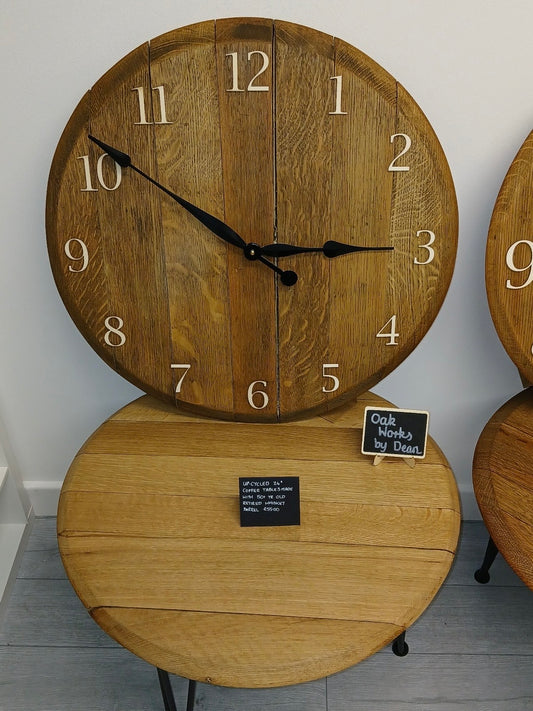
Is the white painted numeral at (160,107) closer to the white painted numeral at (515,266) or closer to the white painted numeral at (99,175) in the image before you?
the white painted numeral at (99,175)

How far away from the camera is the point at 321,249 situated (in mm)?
1302

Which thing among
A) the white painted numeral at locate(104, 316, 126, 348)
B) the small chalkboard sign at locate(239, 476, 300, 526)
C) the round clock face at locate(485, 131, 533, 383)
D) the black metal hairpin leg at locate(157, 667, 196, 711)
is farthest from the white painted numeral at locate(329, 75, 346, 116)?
the black metal hairpin leg at locate(157, 667, 196, 711)

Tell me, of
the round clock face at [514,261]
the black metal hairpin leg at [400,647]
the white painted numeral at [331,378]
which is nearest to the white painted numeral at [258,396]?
the white painted numeral at [331,378]

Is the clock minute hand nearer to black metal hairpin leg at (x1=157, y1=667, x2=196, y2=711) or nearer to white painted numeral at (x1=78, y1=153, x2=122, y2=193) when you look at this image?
white painted numeral at (x1=78, y1=153, x2=122, y2=193)

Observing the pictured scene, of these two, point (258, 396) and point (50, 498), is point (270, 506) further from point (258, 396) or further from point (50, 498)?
point (50, 498)

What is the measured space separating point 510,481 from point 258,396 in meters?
0.58

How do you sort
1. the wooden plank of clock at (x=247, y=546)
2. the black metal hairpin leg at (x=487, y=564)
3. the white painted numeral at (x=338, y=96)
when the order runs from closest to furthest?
the wooden plank of clock at (x=247, y=546)
the white painted numeral at (x=338, y=96)
the black metal hairpin leg at (x=487, y=564)

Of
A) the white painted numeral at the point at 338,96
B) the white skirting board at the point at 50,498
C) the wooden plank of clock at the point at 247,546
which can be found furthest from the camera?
the white skirting board at the point at 50,498

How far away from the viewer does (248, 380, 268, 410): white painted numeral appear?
1437mm

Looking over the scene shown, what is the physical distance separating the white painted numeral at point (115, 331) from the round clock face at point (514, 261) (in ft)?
2.73

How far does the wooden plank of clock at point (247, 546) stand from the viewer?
1.09 meters

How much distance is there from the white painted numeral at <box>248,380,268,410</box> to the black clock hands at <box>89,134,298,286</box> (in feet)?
0.82

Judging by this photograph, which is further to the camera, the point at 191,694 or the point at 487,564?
the point at 487,564

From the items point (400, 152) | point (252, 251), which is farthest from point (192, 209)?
point (400, 152)
